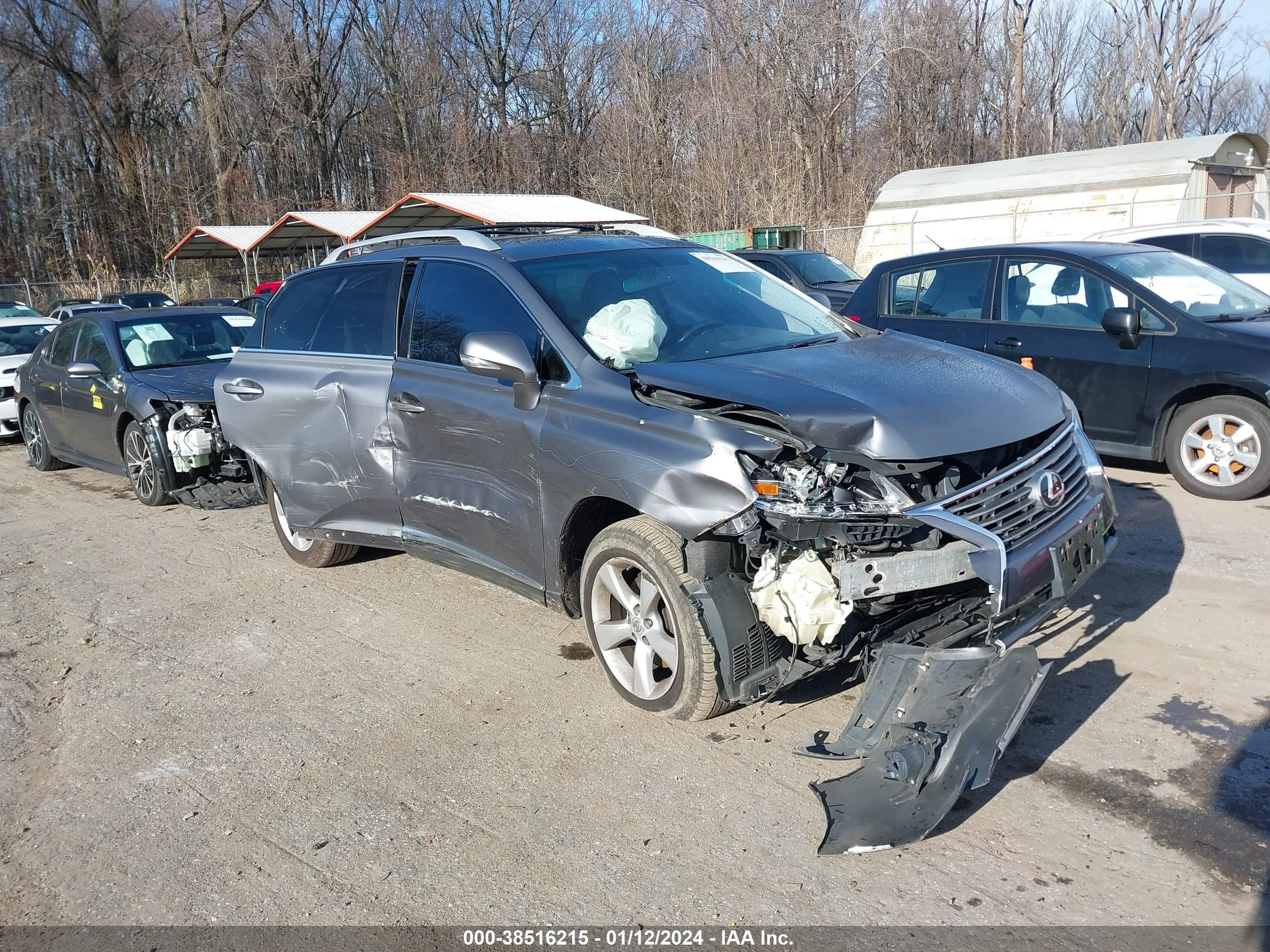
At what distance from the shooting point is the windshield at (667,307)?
456 centimetres

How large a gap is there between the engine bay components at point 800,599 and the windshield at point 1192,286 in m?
4.97

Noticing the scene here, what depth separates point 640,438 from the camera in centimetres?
401

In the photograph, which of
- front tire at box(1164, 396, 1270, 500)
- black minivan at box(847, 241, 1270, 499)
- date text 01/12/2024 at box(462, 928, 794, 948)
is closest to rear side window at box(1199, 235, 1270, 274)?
black minivan at box(847, 241, 1270, 499)

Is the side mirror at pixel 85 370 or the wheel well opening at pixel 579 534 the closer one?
the wheel well opening at pixel 579 534

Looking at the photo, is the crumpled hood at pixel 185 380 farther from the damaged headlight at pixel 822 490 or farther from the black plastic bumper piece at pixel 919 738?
the black plastic bumper piece at pixel 919 738

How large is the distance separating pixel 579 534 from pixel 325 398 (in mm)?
2048

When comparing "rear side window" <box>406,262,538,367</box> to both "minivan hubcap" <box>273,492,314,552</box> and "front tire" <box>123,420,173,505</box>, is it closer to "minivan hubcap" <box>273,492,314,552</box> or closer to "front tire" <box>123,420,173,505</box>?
"minivan hubcap" <box>273,492,314,552</box>

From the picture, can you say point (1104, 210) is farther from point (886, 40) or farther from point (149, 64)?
point (149, 64)

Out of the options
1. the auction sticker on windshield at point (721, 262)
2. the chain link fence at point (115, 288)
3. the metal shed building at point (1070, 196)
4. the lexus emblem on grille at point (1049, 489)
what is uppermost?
the metal shed building at point (1070, 196)

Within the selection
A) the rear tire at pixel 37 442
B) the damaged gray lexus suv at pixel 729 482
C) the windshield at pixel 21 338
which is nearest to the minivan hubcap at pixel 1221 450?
the damaged gray lexus suv at pixel 729 482

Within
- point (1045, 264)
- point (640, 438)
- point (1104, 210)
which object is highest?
point (1104, 210)

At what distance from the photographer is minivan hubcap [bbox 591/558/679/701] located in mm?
4109

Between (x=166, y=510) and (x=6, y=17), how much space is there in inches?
1810

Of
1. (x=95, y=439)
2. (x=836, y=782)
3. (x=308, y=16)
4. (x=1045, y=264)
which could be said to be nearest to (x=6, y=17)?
(x=308, y=16)
